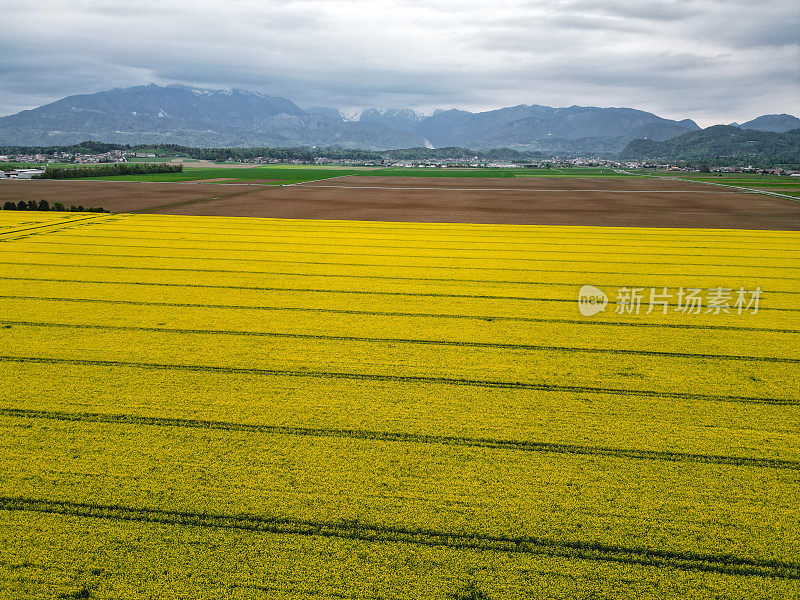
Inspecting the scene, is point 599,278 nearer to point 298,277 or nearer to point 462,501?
point 298,277

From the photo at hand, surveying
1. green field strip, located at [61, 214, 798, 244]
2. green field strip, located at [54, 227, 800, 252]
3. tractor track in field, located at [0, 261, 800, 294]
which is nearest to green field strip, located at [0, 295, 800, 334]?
tractor track in field, located at [0, 261, 800, 294]

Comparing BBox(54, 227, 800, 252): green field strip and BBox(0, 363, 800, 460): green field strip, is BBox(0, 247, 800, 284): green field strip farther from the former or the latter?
BBox(0, 363, 800, 460): green field strip

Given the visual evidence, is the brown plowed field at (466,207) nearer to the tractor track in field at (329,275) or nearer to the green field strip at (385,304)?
the tractor track in field at (329,275)

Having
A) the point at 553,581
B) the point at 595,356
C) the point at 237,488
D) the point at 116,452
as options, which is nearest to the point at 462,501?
the point at 553,581

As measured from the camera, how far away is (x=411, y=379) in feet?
30.4

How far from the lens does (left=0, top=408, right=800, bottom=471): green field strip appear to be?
271 inches

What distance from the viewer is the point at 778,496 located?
6.13 meters

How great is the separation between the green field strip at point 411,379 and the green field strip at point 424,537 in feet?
12.3

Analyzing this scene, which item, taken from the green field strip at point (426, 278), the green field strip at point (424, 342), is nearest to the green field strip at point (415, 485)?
the green field strip at point (424, 342)

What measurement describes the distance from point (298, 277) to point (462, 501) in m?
11.9

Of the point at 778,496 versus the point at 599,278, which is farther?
the point at 599,278

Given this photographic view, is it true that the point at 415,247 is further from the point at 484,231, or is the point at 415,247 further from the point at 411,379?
the point at 411,379

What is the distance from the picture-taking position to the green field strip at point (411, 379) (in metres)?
8.66

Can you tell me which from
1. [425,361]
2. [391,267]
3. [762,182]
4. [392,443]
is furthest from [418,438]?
[762,182]
